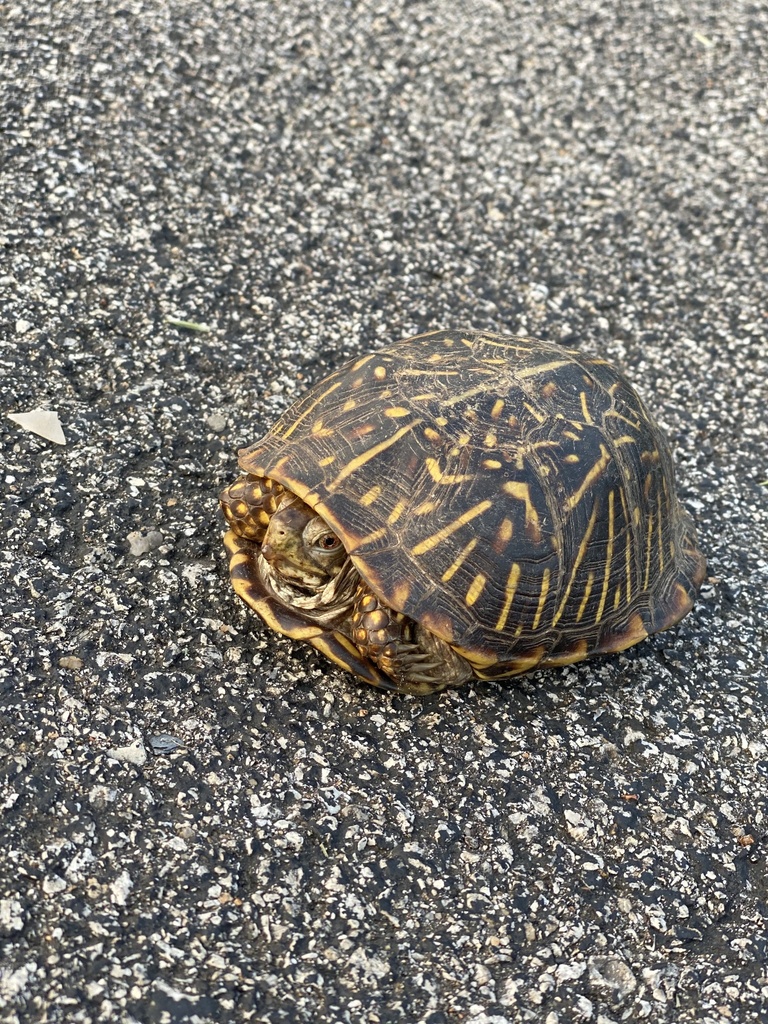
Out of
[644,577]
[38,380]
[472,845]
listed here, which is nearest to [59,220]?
[38,380]

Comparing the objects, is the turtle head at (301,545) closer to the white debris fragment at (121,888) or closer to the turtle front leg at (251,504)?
the turtle front leg at (251,504)

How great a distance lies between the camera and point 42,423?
3.47 metres

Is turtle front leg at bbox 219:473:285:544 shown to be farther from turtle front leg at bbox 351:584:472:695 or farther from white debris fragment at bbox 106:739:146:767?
white debris fragment at bbox 106:739:146:767

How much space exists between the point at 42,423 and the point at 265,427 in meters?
0.77

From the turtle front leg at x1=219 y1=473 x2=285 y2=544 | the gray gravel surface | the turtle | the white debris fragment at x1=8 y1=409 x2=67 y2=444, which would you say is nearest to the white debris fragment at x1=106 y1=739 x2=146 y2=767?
the gray gravel surface

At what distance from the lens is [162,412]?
366 cm

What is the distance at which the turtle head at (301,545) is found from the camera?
2.88 m

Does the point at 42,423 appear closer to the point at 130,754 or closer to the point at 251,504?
the point at 251,504

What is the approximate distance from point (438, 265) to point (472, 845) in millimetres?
2744

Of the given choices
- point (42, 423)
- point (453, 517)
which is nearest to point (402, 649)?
point (453, 517)

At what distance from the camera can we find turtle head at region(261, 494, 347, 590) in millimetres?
2881

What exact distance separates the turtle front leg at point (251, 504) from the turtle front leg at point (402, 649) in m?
0.40

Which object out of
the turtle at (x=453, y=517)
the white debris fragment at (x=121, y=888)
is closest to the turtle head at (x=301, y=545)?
the turtle at (x=453, y=517)

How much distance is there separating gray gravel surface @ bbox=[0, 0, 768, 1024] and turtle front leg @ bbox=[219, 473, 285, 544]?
0.64 feet
